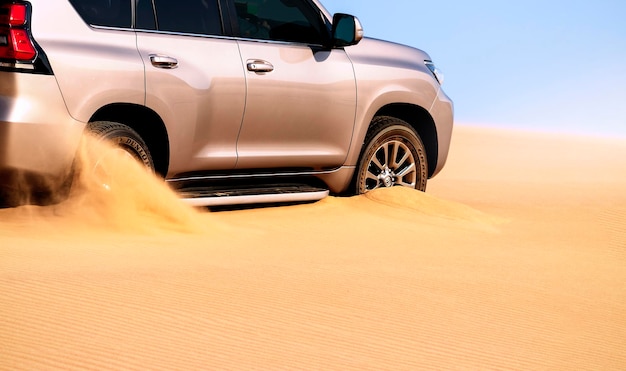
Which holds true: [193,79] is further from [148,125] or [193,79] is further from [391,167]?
[391,167]

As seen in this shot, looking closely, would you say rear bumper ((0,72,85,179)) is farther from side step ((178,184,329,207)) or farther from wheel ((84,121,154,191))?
side step ((178,184,329,207))

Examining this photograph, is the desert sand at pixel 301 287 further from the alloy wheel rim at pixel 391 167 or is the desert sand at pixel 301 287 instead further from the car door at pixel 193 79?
the car door at pixel 193 79

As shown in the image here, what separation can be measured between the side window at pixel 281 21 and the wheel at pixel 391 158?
3.42 feet

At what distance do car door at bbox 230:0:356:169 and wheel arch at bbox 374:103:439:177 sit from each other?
931mm

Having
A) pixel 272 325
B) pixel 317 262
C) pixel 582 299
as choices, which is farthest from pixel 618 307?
pixel 272 325

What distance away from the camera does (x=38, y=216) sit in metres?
6.86

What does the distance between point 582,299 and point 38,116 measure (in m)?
3.40

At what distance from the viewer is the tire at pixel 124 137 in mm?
6750

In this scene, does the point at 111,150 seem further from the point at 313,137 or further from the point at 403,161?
the point at 403,161

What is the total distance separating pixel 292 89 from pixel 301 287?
272 cm

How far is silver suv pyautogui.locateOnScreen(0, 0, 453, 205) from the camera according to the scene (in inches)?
253

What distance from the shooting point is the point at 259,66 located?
7.64 metres

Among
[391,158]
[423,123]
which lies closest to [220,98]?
[391,158]

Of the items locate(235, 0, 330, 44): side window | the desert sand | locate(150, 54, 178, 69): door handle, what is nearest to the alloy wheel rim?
the desert sand
